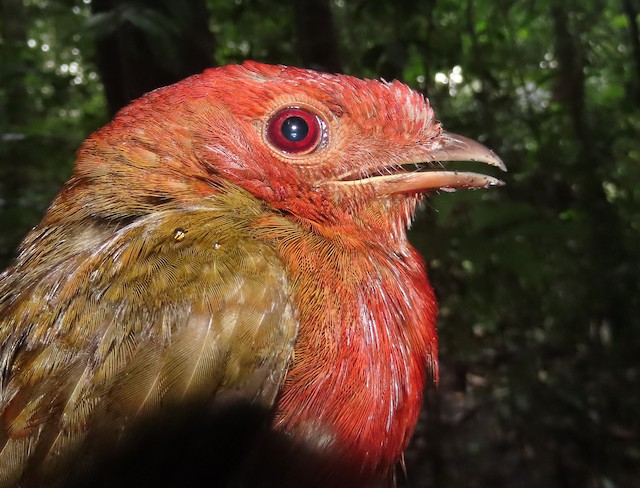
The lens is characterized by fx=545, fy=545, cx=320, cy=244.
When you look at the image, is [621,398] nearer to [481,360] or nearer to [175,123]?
[481,360]

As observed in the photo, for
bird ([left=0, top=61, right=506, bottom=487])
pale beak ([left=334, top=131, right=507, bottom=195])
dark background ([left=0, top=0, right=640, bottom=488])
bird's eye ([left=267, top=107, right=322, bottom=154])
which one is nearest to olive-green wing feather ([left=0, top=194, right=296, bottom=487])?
bird ([left=0, top=61, right=506, bottom=487])

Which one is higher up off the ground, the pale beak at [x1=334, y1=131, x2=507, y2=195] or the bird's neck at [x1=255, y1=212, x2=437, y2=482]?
the pale beak at [x1=334, y1=131, x2=507, y2=195]

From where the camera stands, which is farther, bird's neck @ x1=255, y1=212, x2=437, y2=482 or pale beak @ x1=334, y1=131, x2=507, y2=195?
pale beak @ x1=334, y1=131, x2=507, y2=195

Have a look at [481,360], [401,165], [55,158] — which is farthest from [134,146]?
[481,360]

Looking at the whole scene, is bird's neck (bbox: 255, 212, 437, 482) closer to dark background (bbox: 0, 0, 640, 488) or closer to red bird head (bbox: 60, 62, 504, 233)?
red bird head (bbox: 60, 62, 504, 233)

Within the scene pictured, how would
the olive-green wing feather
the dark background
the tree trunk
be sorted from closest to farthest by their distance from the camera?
the olive-green wing feather → the tree trunk → the dark background

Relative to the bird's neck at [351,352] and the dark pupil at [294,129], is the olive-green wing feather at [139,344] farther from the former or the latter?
the dark pupil at [294,129]

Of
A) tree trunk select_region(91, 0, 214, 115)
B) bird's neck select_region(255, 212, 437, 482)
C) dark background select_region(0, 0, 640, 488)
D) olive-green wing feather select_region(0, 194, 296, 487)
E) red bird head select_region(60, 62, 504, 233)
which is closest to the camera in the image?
olive-green wing feather select_region(0, 194, 296, 487)

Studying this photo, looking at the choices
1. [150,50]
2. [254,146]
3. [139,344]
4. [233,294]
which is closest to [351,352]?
[233,294]
